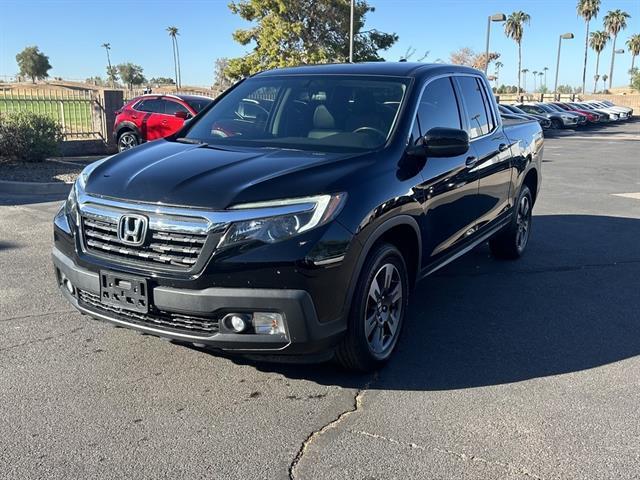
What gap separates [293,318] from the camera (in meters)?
3.13

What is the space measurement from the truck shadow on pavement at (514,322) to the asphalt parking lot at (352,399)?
0.02 metres

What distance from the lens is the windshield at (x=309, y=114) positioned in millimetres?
4133

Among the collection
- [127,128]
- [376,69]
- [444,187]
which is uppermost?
[376,69]

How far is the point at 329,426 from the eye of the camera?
322cm

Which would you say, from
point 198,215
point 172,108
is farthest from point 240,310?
point 172,108

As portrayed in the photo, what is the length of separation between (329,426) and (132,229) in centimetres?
146

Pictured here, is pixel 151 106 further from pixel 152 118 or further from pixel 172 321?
pixel 172 321

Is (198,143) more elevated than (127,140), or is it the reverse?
(198,143)

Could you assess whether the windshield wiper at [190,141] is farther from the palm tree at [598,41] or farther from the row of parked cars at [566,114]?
the palm tree at [598,41]

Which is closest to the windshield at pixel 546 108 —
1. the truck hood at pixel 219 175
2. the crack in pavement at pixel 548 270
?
the crack in pavement at pixel 548 270

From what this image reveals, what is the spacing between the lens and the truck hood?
10.6 feet

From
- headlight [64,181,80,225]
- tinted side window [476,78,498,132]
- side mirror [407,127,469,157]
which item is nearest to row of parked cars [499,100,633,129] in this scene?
tinted side window [476,78,498,132]

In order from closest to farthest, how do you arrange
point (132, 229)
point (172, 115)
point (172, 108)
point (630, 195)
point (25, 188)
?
point (132, 229) → point (25, 188) → point (630, 195) → point (172, 115) → point (172, 108)

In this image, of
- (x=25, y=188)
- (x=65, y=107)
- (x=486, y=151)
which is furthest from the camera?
(x=65, y=107)
